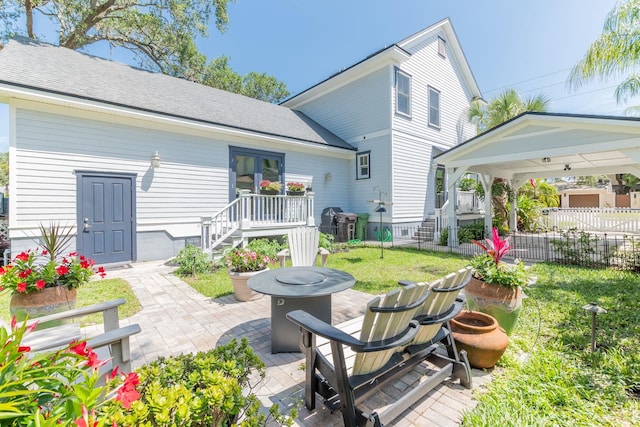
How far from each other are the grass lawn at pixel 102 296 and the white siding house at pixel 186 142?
73.6 inches

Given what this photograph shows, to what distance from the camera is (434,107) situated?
13516 millimetres

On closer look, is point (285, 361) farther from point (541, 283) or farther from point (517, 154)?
point (517, 154)

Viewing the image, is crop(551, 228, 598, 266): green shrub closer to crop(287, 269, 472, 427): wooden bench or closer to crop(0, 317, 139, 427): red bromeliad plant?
crop(287, 269, 472, 427): wooden bench

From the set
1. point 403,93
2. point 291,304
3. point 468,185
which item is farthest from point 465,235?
point 291,304

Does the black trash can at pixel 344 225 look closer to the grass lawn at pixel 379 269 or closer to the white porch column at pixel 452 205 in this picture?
the grass lawn at pixel 379 269

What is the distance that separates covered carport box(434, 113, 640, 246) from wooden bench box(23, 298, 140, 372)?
9.23 metres

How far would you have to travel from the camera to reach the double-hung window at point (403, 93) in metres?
11.6

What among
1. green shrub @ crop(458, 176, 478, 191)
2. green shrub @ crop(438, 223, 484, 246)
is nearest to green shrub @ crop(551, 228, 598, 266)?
green shrub @ crop(438, 223, 484, 246)

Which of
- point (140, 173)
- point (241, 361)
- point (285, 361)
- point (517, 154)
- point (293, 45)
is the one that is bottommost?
point (285, 361)

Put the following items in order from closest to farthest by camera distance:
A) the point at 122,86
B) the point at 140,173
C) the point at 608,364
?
the point at 608,364 < the point at 140,173 < the point at 122,86

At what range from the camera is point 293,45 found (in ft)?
61.9

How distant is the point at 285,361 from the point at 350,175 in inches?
418

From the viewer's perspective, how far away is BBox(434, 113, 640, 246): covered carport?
6.41 m

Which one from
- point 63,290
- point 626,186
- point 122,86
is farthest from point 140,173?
point 626,186
